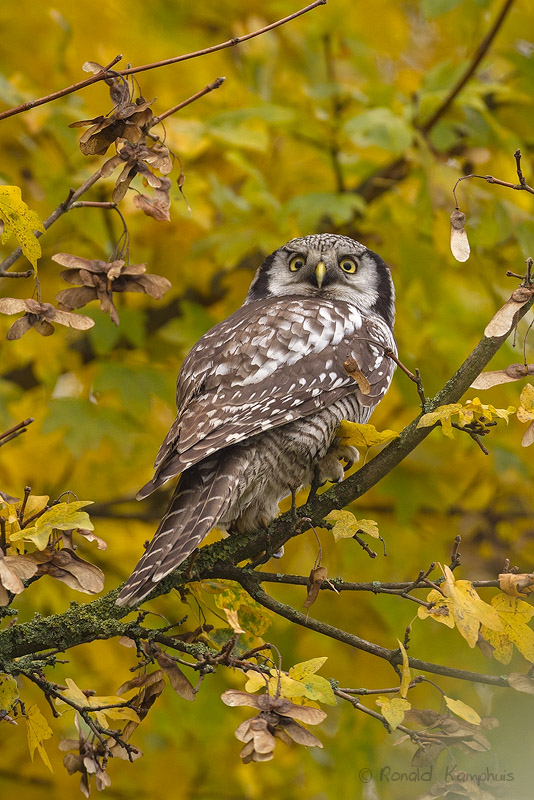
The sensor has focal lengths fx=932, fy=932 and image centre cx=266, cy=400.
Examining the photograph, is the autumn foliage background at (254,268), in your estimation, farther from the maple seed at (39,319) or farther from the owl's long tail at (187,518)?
the maple seed at (39,319)

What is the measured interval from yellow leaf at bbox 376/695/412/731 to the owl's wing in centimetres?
99

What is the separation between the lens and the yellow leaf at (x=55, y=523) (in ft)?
6.85

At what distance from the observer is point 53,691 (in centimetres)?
242

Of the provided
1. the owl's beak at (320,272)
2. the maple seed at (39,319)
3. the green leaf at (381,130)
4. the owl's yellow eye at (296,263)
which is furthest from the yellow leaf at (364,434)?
the green leaf at (381,130)

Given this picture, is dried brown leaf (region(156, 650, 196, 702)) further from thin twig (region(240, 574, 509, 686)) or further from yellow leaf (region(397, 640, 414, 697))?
yellow leaf (region(397, 640, 414, 697))

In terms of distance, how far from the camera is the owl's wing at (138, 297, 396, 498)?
3092 mm

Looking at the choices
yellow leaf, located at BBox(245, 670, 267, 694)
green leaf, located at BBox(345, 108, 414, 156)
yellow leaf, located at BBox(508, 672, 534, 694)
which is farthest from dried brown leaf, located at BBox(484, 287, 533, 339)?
green leaf, located at BBox(345, 108, 414, 156)

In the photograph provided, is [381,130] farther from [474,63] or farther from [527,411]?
[527,411]

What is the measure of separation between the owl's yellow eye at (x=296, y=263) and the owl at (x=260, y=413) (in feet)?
1.33

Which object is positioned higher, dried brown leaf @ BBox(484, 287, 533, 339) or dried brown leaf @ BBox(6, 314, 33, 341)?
dried brown leaf @ BBox(6, 314, 33, 341)

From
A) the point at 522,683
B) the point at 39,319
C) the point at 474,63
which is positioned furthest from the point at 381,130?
the point at 522,683

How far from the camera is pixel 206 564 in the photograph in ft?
9.31

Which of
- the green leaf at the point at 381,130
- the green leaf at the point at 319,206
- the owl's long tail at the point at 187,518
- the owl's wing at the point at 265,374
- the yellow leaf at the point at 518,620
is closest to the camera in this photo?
the yellow leaf at the point at 518,620

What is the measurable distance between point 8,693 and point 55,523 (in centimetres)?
56
